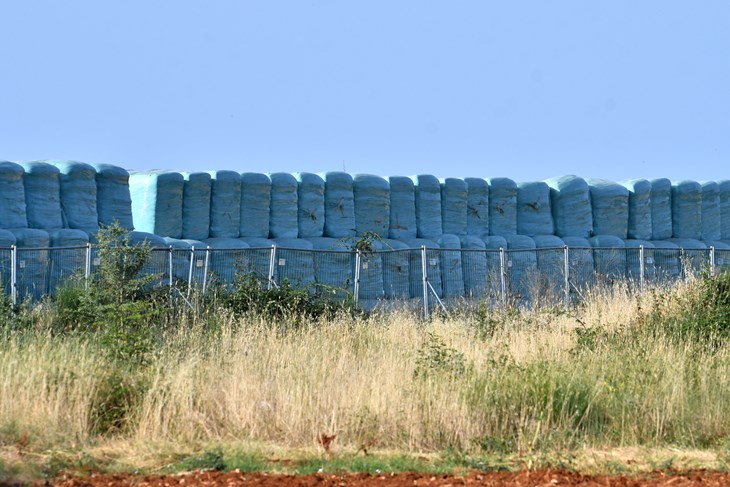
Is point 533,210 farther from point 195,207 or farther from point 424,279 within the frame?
point 195,207

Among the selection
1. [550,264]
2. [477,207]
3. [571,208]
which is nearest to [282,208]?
[477,207]

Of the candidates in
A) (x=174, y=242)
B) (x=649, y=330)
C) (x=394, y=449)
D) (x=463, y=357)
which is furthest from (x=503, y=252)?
(x=394, y=449)

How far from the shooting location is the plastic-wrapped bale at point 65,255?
60.1 feet

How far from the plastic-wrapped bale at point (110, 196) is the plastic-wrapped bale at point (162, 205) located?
52 cm

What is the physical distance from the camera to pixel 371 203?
23.3 meters

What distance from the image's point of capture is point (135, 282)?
15094 millimetres

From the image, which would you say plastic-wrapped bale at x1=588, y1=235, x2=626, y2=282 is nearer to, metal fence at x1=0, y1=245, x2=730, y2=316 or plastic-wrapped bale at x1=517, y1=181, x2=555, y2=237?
metal fence at x1=0, y1=245, x2=730, y2=316

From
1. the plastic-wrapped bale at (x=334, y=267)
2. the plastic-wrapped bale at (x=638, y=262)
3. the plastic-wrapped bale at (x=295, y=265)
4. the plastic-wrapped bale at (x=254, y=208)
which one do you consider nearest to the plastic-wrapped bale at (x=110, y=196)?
the plastic-wrapped bale at (x=254, y=208)

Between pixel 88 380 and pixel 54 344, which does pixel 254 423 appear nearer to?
pixel 88 380

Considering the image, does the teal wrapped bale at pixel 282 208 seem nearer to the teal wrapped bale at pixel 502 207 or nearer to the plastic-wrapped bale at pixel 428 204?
the plastic-wrapped bale at pixel 428 204

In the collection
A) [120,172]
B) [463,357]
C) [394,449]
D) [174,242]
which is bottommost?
[394,449]

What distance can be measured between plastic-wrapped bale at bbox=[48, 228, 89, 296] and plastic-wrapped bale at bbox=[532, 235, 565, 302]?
29.1ft

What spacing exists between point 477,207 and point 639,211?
441 centimetres

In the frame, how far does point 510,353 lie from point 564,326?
2.80m
